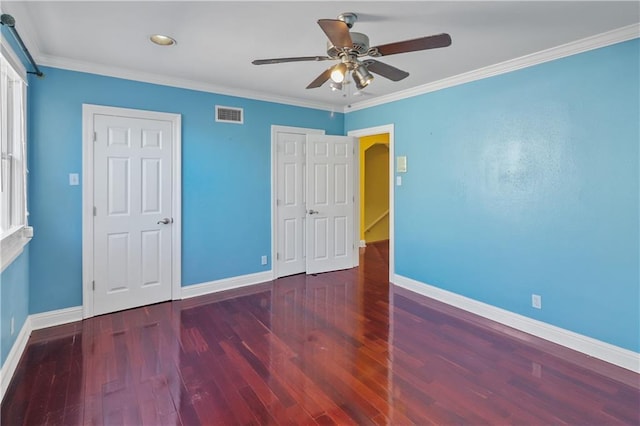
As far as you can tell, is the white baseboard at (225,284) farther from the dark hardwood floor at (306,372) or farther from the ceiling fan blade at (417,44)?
the ceiling fan blade at (417,44)

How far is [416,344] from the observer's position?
293cm

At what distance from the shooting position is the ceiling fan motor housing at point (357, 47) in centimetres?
219

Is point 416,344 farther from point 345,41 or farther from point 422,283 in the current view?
point 345,41

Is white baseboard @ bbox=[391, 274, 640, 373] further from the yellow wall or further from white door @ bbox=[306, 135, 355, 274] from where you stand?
the yellow wall

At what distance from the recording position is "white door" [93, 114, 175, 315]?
11.5ft

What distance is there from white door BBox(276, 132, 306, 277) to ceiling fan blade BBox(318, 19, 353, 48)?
2.80 metres

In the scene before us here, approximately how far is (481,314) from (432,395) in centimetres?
163

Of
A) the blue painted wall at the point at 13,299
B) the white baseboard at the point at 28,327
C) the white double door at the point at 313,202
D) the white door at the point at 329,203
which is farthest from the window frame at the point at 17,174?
the white door at the point at 329,203

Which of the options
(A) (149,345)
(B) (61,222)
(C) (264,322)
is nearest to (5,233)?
(B) (61,222)

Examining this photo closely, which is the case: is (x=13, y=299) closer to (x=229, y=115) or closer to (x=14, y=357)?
(x=14, y=357)

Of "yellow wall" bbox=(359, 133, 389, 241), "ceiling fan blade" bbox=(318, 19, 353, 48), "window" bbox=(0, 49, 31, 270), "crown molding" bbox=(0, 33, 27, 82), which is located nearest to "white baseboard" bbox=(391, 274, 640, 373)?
"ceiling fan blade" bbox=(318, 19, 353, 48)

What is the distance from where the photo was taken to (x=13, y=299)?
257 centimetres

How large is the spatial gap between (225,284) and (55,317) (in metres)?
1.70

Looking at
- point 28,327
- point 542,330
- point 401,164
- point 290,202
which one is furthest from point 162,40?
point 542,330
